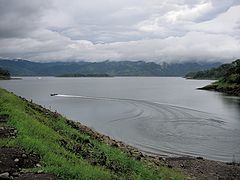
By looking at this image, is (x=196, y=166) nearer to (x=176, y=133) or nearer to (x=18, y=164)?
(x=18, y=164)

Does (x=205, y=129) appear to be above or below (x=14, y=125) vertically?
below

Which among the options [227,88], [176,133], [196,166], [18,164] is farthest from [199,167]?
[227,88]

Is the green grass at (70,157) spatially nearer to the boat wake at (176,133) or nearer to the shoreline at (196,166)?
the shoreline at (196,166)

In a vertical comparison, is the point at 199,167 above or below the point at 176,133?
above

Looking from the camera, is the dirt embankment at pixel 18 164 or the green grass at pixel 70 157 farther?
the green grass at pixel 70 157

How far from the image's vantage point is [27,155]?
13773mm

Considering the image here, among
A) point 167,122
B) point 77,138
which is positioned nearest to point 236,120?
point 167,122

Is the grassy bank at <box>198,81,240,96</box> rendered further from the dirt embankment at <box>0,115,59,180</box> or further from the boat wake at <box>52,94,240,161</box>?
the dirt embankment at <box>0,115,59,180</box>

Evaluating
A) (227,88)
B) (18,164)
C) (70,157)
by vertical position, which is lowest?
(227,88)

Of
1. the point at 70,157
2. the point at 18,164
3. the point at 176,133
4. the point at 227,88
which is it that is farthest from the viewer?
the point at 227,88

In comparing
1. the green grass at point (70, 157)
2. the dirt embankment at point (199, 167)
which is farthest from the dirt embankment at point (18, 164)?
the dirt embankment at point (199, 167)

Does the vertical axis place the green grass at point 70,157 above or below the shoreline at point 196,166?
above

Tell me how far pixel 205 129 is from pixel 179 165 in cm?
2538

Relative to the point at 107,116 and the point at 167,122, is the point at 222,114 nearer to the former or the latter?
the point at 167,122
